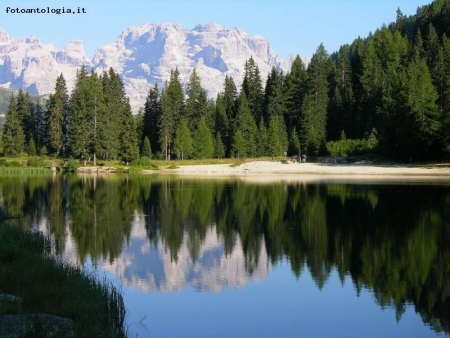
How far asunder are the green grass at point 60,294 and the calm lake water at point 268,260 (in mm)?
941

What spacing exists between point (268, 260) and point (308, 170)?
6067 centimetres

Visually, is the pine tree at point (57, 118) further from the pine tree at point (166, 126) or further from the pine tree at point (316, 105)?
the pine tree at point (316, 105)

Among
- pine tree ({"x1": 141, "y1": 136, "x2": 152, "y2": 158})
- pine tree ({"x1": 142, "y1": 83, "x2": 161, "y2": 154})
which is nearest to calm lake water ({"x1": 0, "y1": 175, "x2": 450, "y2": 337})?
pine tree ({"x1": 141, "y1": 136, "x2": 152, "y2": 158})

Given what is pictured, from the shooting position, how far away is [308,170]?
80000 mm

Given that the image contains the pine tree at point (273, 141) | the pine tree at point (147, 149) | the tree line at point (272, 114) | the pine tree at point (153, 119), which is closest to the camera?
the tree line at point (272, 114)

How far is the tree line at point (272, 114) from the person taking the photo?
82.6 metres

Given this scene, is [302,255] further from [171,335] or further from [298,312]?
[171,335]

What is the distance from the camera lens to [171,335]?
12.4m

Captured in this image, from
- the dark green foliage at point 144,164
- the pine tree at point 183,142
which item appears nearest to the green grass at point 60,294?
the dark green foliage at point 144,164

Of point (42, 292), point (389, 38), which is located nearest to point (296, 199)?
point (42, 292)

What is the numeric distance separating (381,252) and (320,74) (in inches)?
3782

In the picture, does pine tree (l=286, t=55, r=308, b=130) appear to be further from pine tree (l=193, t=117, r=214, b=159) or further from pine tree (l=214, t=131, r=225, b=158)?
pine tree (l=193, t=117, r=214, b=159)

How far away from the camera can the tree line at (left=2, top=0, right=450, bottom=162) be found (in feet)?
271

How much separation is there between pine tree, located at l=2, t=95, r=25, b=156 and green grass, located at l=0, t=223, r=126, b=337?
305 ft
